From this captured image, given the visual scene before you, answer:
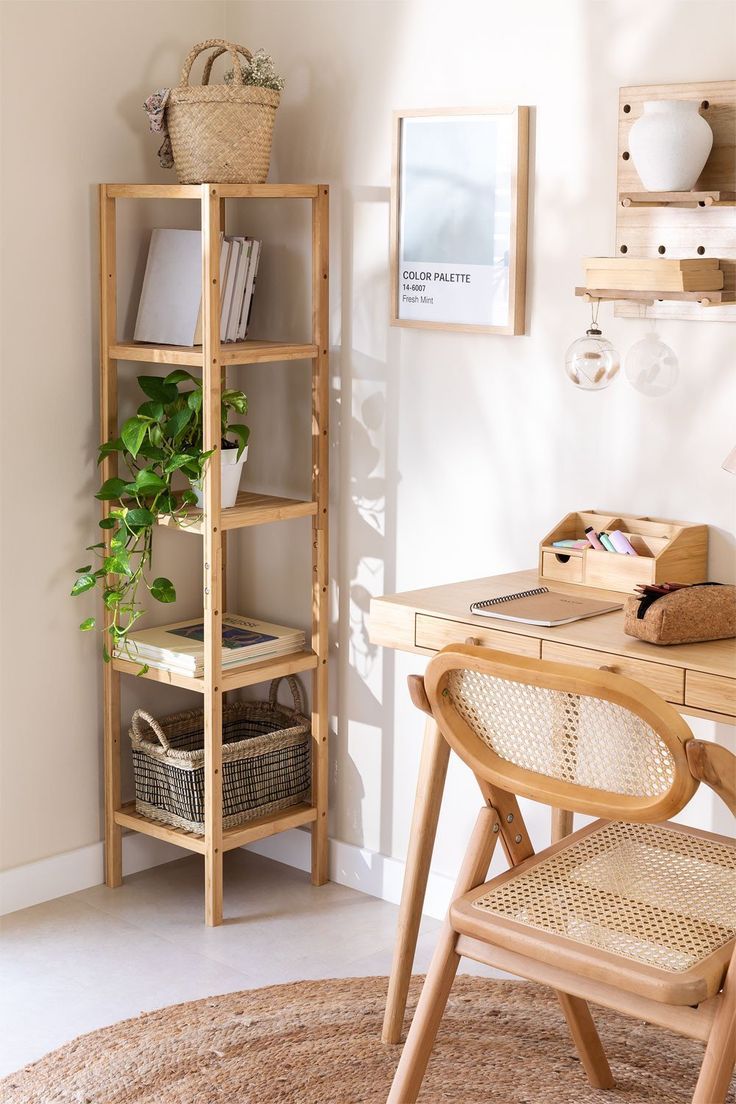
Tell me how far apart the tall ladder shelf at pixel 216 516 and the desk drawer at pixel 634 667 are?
0.97m

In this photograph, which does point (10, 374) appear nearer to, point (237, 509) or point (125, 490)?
point (125, 490)

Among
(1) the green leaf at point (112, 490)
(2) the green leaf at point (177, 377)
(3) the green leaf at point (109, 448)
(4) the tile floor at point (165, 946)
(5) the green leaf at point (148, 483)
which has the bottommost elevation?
(4) the tile floor at point (165, 946)

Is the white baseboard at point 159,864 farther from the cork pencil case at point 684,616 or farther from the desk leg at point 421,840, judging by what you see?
the cork pencil case at point 684,616

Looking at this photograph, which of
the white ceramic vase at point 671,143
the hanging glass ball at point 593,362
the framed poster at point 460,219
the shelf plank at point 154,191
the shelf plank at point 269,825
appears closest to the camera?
the white ceramic vase at point 671,143

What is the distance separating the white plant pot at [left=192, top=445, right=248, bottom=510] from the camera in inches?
119

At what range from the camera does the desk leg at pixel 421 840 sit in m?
2.44

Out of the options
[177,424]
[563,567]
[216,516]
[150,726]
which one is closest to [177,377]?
[177,424]

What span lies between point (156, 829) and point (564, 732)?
1.62 meters

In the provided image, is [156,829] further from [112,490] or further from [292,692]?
[112,490]

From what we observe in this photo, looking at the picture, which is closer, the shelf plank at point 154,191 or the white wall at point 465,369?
the white wall at point 465,369

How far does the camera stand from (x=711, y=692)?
2084 millimetres

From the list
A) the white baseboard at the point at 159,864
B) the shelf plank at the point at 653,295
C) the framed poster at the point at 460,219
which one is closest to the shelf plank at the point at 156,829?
the white baseboard at the point at 159,864

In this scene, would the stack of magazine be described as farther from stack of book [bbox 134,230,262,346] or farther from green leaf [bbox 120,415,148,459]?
stack of book [bbox 134,230,262,346]

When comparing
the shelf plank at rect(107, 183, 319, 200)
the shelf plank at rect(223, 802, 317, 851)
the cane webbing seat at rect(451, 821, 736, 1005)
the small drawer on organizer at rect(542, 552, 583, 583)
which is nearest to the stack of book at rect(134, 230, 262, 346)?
the shelf plank at rect(107, 183, 319, 200)
